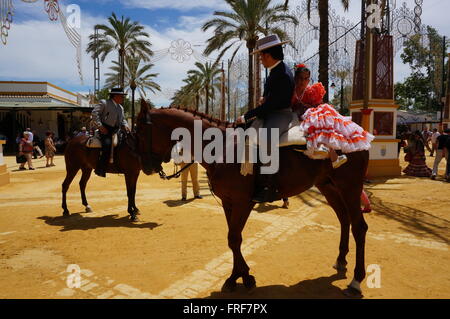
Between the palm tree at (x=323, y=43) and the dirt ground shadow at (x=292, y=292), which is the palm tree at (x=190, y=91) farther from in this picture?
the dirt ground shadow at (x=292, y=292)

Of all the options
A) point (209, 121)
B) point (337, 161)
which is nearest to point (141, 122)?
point (209, 121)

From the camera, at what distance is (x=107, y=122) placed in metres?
6.70

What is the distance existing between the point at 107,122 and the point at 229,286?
190 inches

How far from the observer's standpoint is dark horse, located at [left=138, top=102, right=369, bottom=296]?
11.4ft

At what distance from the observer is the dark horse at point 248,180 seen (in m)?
3.49

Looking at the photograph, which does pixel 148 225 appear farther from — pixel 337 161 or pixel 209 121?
pixel 337 161

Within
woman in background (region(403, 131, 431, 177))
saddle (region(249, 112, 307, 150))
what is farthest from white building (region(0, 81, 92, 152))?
saddle (region(249, 112, 307, 150))

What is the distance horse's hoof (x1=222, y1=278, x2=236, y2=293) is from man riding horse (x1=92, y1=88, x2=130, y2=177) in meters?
4.38

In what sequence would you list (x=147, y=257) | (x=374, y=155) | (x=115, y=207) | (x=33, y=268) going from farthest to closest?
(x=374, y=155) < (x=115, y=207) < (x=147, y=257) < (x=33, y=268)

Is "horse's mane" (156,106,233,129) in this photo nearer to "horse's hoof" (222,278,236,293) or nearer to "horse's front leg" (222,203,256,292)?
"horse's front leg" (222,203,256,292)

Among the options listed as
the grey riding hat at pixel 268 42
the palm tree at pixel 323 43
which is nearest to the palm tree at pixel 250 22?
the palm tree at pixel 323 43

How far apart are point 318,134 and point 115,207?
6120 millimetres
